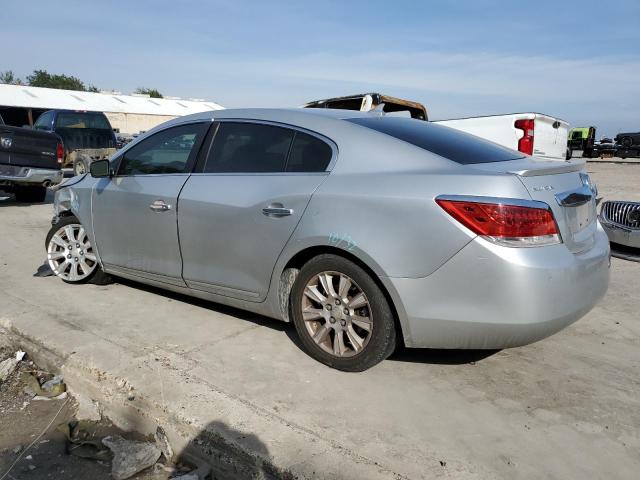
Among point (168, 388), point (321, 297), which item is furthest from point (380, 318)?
point (168, 388)

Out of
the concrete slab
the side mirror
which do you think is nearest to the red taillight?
the concrete slab

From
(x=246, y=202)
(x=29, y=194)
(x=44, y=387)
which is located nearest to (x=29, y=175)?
(x=29, y=194)

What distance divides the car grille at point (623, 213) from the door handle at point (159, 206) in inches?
202

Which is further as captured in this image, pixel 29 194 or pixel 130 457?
pixel 29 194

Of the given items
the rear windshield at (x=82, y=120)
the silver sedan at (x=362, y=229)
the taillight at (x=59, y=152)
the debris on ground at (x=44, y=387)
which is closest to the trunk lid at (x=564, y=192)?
the silver sedan at (x=362, y=229)

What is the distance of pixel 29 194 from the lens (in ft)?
35.6

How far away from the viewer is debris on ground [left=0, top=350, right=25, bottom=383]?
11.8 ft

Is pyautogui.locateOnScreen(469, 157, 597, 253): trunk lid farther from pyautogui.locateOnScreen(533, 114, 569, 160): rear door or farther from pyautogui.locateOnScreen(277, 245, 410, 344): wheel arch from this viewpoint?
pyautogui.locateOnScreen(533, 114, 569, 160): rear door

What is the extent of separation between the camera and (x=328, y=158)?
3.37 meters

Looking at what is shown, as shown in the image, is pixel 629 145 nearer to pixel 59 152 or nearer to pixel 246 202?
pixel 59 152

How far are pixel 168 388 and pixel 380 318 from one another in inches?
49.1

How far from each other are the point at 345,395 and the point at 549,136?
7.74 meters

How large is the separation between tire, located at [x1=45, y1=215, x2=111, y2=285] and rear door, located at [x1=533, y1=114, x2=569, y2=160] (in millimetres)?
6946

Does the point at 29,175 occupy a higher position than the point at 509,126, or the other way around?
the point at 509,126
